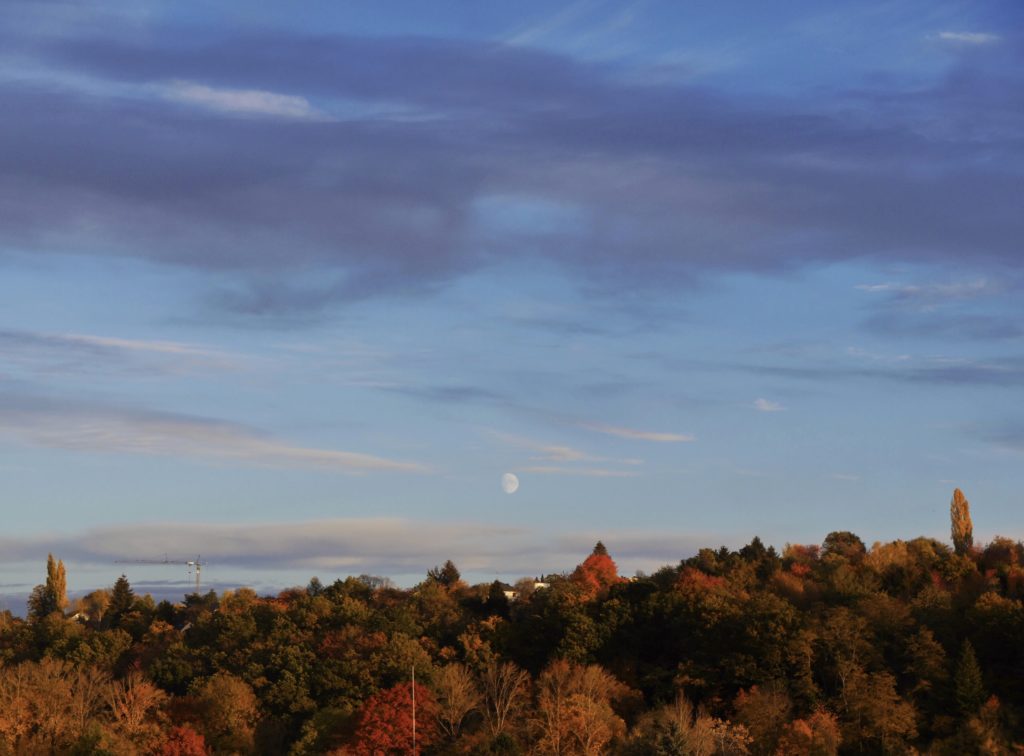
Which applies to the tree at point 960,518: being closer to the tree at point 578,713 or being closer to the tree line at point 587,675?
the tree line at point 587,675

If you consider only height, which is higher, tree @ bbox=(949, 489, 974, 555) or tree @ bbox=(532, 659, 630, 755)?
tree @ bbox=(949, 489, 974, 555)

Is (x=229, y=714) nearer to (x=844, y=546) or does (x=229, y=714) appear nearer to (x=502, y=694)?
(x=502, y=694)

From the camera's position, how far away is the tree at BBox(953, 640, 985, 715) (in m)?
102

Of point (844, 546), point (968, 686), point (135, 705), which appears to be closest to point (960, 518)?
point (844, 546)

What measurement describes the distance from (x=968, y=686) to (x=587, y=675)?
89.9 feet

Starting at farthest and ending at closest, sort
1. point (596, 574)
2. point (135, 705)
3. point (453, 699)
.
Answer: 1. point (596, 574)
2. point (135, 705)
3. point (453, 699)

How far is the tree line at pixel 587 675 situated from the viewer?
99812 millimetres

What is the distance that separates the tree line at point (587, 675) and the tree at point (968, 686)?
0.14 metres

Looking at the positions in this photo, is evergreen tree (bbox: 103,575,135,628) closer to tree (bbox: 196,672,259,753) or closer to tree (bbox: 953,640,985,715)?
tree (bbox: 196,672,259,753)

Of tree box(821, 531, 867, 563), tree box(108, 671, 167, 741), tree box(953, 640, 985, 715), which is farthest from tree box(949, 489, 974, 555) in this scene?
tree box(108, 671, 167, 741)

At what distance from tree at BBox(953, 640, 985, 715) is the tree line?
0.45 feet

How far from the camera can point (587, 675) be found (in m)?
108

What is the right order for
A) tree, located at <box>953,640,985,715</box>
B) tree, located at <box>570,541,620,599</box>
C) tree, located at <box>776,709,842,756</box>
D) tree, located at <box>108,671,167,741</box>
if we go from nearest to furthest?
tree, located at <box>776,709,842,756</box>
tree, located at <box>953,640,985,715</box>
tree, located at <box>108,671,167,741</box>
tree, located at <box>570,541,620,599</box>

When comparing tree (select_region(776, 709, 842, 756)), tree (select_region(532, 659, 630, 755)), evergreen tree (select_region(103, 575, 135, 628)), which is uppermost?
evergreen tree (select_region(103, 575, 135, 628))
